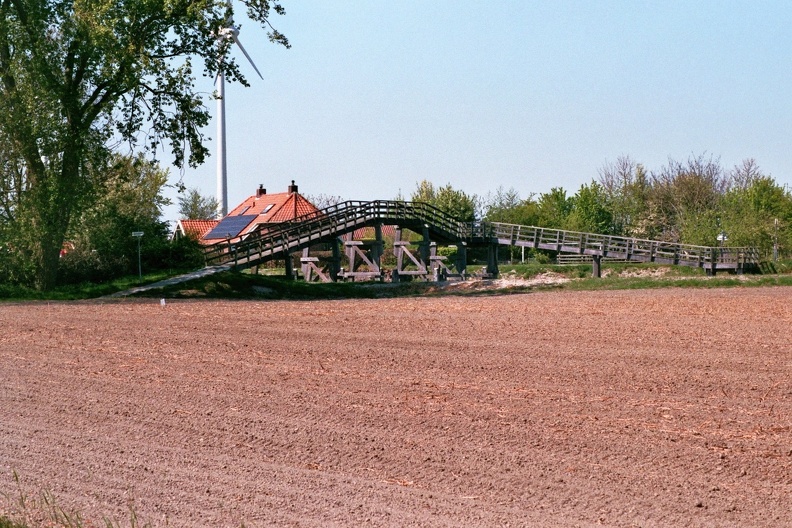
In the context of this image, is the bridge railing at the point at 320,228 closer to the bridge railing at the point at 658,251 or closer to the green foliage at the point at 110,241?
the green foliage at the point at 110,241

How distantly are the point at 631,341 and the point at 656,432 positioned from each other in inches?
316

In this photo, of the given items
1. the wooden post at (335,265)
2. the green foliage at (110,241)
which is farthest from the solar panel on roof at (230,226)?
the green foliage at (110,241)

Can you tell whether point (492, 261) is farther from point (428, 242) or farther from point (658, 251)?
point (658, 251)

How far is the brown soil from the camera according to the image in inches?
324

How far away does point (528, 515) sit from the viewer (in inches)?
310

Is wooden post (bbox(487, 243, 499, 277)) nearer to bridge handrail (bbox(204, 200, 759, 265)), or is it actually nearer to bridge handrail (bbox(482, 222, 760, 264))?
bridge handrail (bbox(204, 200, 759, 265))

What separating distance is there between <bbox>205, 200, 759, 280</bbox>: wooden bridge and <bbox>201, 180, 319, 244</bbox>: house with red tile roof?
1372 centimetres

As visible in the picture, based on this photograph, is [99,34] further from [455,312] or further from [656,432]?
[656,432]

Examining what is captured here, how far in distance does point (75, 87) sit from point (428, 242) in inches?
782

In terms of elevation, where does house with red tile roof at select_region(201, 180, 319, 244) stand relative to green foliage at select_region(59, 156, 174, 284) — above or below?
above

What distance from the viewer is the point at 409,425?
11.0 meters

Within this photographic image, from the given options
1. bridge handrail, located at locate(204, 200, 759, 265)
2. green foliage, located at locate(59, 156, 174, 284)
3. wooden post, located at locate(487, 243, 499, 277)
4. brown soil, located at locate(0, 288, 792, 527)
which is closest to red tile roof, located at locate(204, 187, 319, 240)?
bridge handrail, located at locate(204, 200, 759, 265)

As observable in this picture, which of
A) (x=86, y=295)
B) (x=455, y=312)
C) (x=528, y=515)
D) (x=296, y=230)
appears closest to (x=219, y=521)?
(x=528, y=515)

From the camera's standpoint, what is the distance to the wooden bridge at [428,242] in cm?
4016
